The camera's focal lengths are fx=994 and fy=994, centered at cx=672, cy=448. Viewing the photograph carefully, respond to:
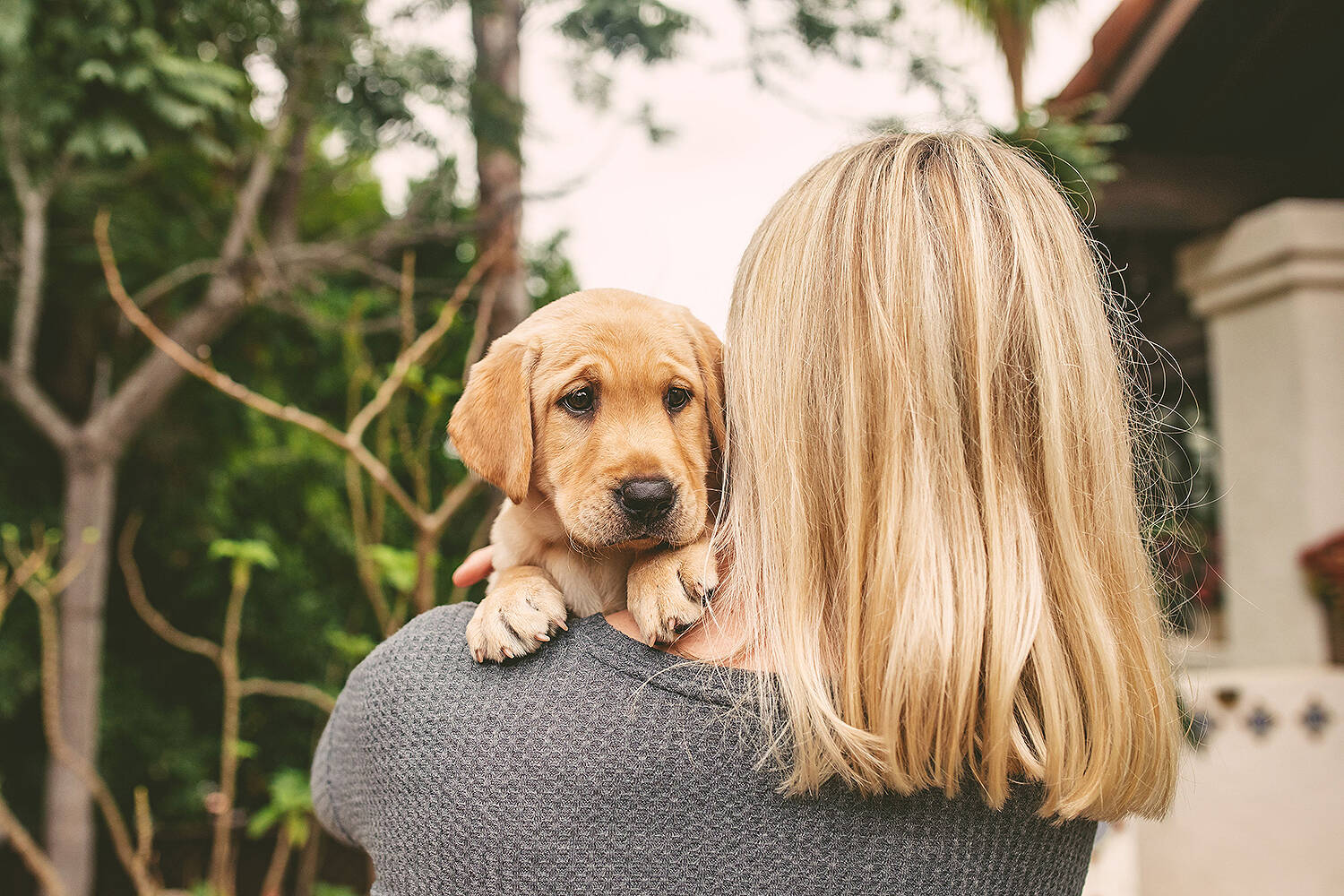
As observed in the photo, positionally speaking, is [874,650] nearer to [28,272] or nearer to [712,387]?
[712,387]

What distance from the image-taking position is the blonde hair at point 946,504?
145 cm

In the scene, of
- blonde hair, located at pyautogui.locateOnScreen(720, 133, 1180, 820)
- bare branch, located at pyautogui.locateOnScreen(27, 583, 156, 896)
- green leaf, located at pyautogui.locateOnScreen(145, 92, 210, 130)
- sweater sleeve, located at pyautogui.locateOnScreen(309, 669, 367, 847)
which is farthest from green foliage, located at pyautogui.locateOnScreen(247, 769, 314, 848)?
blonde hair, located at pyautogui.locateOnScreen(720, 133, 1180, 820)

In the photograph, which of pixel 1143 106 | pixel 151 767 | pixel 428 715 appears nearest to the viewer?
pixel 428 715

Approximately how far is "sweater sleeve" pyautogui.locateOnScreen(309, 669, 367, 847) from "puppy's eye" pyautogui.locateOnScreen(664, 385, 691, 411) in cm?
91

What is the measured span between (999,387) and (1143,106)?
15.0 feet

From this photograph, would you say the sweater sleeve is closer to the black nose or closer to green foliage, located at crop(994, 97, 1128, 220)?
the black nose

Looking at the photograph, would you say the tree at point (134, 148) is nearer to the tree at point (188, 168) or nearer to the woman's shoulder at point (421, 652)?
the tree at point (188, 168)

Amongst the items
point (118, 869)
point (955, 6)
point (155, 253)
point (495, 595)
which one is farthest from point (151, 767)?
point (955, 6)

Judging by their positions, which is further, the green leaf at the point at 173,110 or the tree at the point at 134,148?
the green leaf at the point at 173,110

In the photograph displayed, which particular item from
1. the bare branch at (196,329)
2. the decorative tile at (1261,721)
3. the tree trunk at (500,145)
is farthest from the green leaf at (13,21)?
the decorative tile at (1261,721)

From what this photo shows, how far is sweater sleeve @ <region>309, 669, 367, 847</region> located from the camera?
1.77 metres

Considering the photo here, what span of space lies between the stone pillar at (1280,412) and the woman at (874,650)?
4.13m

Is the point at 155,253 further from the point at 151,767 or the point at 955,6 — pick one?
the point at 955,6

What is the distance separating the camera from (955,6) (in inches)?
374
